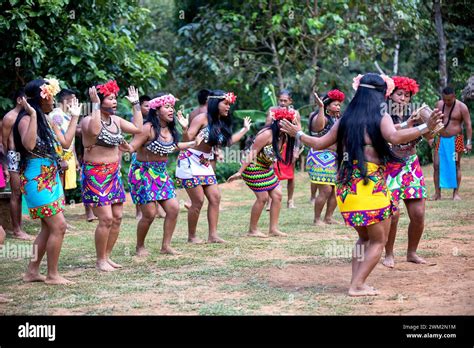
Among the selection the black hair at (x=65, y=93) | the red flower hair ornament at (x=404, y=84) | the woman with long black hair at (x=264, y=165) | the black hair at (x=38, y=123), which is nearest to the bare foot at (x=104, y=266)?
the black hair at (x=38, y=123)

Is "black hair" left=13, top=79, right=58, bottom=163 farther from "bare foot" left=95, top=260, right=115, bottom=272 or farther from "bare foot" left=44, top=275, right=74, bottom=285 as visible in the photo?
"bare foot" left=95, top=260, right=115, bottom=272

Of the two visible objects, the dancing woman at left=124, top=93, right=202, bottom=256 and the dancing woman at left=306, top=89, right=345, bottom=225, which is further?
the dancing woman at left=306, top=89, right=345, bottom=225

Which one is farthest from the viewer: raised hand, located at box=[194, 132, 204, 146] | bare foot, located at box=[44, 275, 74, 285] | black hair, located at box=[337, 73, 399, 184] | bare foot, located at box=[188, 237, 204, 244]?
bare foot, located at box=[188, 237, 204, 244]

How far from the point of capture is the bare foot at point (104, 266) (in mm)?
7891

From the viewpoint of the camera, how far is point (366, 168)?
247 inches

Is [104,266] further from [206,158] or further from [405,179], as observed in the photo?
[405,179]

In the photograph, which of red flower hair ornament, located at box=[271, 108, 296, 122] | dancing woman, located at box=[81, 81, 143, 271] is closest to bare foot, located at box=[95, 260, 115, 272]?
dancing woman, located at box=[81, 81, 143, 271]

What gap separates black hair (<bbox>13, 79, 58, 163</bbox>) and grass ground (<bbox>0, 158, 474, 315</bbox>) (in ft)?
4.37

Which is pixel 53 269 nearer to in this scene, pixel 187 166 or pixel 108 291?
pixel 108 291

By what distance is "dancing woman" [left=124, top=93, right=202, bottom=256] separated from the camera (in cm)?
849

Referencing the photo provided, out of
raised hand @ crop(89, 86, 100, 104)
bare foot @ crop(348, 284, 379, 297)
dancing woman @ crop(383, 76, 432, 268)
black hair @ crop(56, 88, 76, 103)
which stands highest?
black hair @ crop(56, 88, 76, 103)

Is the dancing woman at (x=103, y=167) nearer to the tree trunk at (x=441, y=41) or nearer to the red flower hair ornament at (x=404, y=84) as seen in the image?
the red flower hair ornament at (x=404, y=84)

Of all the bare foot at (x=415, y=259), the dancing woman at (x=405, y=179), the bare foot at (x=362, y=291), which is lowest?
the bare foot at (x=362, y=291)

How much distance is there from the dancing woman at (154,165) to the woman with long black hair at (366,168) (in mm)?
2680
